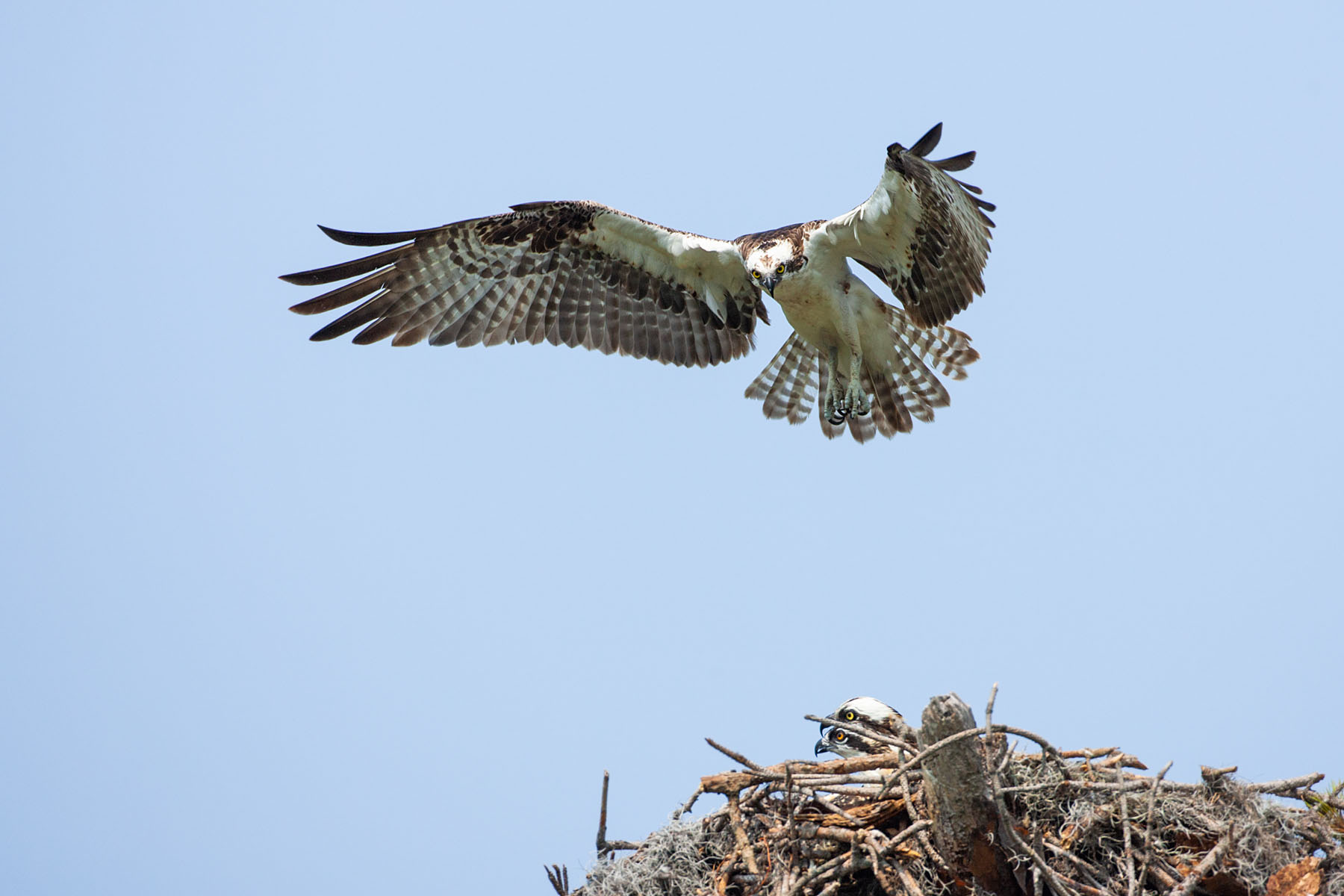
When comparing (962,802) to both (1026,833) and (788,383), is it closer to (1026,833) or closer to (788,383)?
(1026,833)

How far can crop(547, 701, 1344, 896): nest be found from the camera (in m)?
4.53

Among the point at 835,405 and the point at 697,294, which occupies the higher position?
the point at 697,294

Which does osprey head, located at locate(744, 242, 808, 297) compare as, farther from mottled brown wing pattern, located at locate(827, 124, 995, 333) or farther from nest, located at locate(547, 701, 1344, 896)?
nest, located at locate(547, 701, 1344, 896)

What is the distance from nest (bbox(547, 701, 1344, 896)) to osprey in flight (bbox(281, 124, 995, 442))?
11.4 ft

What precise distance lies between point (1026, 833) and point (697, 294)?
4.93 m

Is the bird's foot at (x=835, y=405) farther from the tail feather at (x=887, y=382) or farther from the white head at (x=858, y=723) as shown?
the white head at (x=858, y=723)

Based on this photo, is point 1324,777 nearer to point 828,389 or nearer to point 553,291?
point 828,389

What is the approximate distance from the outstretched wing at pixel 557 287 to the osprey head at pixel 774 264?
0.39 m

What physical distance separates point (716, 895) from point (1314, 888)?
232 centimetres

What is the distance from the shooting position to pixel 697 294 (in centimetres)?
876

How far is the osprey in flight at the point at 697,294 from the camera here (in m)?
7.72

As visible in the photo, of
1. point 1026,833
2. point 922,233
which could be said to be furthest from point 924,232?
point 1026,833

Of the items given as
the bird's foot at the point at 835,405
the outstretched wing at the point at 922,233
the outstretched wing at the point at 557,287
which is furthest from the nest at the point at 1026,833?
the outstretched wing at the point at 557,287

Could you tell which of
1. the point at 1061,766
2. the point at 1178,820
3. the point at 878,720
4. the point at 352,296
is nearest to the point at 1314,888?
the point at 1178,820
